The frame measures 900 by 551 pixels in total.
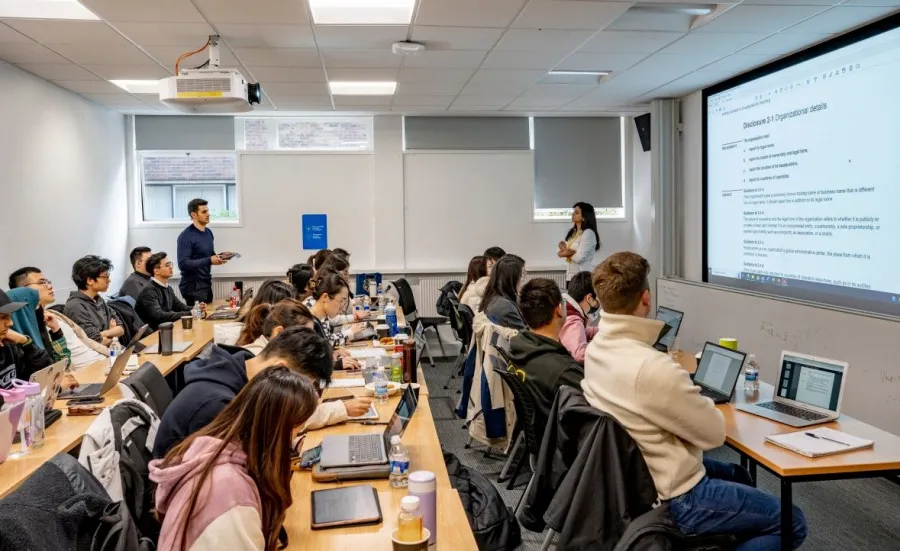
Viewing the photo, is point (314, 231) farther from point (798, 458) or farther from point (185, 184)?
point (798, 458)

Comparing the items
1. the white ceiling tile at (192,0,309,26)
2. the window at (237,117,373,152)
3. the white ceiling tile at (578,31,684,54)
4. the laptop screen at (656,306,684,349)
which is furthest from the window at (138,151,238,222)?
the laptop screen at (656,306,684,349)

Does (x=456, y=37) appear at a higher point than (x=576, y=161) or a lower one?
higher

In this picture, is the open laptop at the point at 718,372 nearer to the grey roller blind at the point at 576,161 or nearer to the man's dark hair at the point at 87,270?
the man's dark hair at the point at 87,270

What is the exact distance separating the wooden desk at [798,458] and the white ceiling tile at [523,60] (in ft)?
10.7

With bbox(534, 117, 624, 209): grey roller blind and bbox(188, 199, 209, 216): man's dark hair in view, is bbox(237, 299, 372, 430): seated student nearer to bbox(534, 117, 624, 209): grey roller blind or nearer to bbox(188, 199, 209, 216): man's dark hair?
bbox(188, 199, 209, 216): man's dark hair

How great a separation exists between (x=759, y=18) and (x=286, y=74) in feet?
12.0

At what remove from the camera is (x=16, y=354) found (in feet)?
10.8

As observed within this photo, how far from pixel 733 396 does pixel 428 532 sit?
6.89 ft

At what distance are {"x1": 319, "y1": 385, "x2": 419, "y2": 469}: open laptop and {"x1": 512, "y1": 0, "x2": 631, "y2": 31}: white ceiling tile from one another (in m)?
2.63

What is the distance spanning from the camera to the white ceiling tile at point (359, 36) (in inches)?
166

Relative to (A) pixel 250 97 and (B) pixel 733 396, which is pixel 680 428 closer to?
(B) pixel 733 396

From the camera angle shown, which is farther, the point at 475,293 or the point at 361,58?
the point at 475,293

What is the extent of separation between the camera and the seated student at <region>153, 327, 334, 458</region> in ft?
6.63

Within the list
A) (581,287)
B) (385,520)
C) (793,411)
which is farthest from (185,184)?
(793,411)
